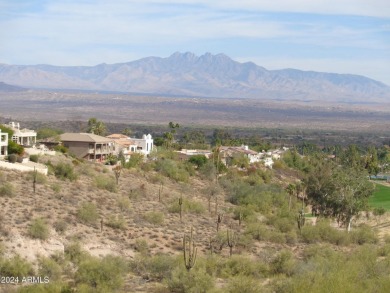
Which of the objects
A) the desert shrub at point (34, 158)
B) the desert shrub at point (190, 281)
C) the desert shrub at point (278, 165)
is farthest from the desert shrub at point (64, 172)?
the desert shrub at point (278, 165)

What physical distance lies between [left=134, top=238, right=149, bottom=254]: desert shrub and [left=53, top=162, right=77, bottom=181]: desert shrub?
1314cm

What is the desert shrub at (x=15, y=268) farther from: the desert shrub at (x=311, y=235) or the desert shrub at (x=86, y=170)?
the desert shrub at (x=86, y=170)

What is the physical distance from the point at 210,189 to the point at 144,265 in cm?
2730

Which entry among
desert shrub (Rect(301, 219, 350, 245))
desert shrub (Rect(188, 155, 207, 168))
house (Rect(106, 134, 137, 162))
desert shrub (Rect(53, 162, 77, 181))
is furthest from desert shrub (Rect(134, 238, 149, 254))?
desert shrub (Rect(188, 155, 207, 168))

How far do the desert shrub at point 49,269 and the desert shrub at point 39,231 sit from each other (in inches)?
107

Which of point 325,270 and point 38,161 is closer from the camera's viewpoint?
point 325,270

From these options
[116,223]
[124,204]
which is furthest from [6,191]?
[124,204]

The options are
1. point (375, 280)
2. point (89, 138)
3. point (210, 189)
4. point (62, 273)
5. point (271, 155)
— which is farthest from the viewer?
point (271, 155)

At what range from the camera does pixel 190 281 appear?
2962 centimetres

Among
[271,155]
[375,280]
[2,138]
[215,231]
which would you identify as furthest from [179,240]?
[271,155]

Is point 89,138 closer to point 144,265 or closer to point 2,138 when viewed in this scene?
point 2,138

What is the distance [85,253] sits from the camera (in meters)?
34.0

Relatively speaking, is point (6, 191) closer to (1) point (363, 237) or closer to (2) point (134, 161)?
(1) point (363, 237)

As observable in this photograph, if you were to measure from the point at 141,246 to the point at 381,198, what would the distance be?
1839 inches
